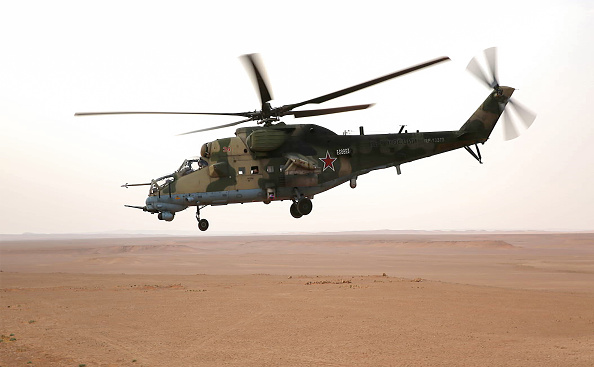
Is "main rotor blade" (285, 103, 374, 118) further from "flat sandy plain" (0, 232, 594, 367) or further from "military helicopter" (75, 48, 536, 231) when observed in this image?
"flat sandy plain" (0, 232, 594, 367)

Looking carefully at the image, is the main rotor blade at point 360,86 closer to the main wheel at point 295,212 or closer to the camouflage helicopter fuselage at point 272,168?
the camouflage helicopter fuselage at point 272,168

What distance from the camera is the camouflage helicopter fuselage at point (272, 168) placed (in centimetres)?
2447

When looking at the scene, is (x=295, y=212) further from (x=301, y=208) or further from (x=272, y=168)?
(x=272, y=168)

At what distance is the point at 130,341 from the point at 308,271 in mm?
60473

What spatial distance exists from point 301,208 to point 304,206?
147mm

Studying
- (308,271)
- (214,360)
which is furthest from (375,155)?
(308,271)

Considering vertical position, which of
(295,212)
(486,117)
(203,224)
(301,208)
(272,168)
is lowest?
(203,224)

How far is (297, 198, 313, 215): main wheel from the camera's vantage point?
24447 millimetres

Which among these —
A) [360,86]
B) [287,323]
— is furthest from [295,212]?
[287,323]

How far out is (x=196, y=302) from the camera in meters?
51.3

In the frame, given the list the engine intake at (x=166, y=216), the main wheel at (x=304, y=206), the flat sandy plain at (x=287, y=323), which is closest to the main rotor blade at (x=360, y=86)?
the main wheel at (x=304, y=206)

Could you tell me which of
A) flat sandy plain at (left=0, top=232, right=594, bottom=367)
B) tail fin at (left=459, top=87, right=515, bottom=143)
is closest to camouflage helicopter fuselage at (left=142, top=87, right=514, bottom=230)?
tail fin at (left=459, top=87, right=515, bottom=143)

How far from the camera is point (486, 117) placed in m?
27.0

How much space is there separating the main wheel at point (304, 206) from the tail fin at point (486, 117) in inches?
295
